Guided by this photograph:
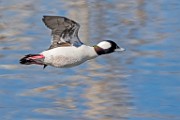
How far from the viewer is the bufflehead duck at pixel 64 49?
862cm

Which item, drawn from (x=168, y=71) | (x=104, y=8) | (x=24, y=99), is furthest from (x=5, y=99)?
(x=104, y=8)

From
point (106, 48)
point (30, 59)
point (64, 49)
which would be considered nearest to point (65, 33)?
point (64, 49)

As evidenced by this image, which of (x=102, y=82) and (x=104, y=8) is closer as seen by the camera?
(x=102, y=82)

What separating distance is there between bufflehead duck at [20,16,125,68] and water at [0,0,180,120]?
1.31 m

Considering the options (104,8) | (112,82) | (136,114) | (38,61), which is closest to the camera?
(38,61)

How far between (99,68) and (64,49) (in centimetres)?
275

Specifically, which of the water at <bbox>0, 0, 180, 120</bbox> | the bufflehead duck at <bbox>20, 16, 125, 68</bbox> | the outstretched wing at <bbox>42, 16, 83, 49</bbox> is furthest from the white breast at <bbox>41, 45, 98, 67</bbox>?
the water at <bbox>0, 0, 180, 120</bbox>

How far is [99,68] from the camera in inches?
456

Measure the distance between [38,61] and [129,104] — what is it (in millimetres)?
1997

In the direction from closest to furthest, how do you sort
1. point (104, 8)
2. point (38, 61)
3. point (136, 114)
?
point (38, 61) → point (136, 114) → point (104, 8)

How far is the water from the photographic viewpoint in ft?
34.2

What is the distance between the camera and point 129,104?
34.3 feet

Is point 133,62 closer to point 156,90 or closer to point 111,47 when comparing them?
point 156,90

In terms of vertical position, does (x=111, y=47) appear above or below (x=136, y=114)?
above
